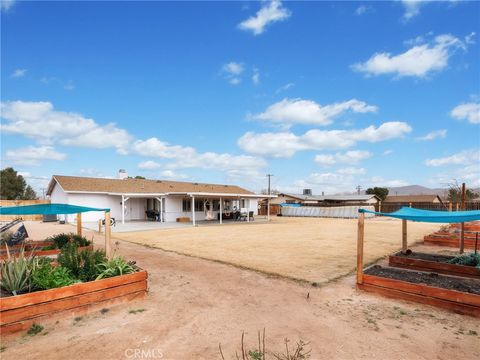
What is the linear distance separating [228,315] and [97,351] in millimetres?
1927

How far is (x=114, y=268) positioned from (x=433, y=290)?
5.77 meters

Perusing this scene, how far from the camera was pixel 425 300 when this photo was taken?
16.2 ft

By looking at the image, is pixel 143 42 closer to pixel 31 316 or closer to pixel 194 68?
pixel 194 68

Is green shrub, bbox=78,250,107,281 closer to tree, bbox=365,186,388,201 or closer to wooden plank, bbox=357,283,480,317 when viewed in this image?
wooden plank, bbox=357,283,480,317

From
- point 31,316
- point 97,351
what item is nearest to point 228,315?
point 97,351

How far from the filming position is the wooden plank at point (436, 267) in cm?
665

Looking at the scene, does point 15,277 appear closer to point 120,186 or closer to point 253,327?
point 253,327

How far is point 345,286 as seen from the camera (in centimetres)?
610

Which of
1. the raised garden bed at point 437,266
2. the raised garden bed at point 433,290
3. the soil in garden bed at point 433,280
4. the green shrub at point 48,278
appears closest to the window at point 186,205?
the raised garden bed at point 437,266

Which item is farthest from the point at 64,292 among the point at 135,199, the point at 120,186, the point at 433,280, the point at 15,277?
the point at 120,186

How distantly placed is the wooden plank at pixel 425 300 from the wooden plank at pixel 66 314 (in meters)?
4.48

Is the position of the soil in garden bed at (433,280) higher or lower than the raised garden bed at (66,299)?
Result: lower

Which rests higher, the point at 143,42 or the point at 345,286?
the point at 143,42

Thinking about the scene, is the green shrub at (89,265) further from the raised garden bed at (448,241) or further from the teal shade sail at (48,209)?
the raised garden bed at (448,241)
